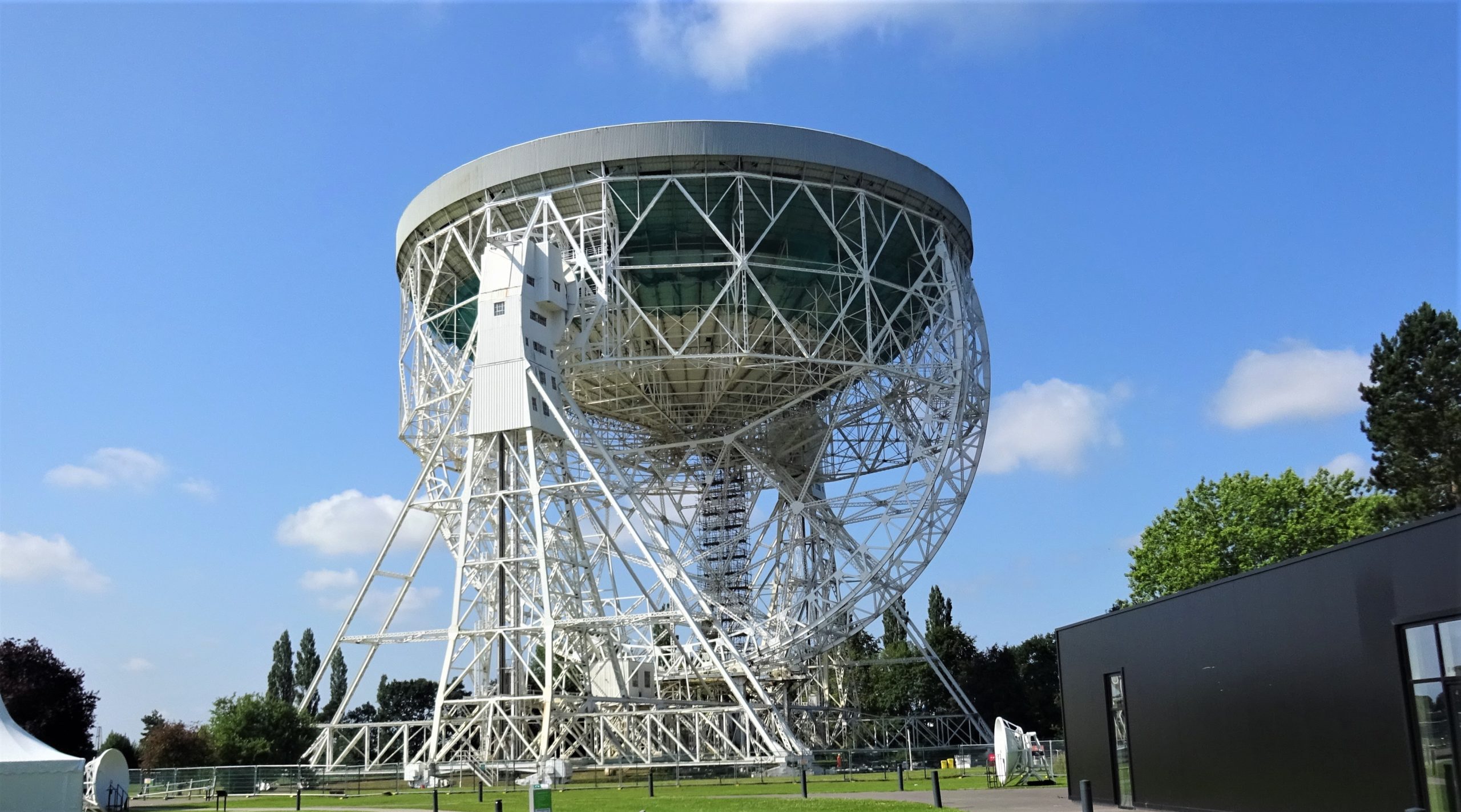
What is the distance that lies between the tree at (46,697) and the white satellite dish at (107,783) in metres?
18.1

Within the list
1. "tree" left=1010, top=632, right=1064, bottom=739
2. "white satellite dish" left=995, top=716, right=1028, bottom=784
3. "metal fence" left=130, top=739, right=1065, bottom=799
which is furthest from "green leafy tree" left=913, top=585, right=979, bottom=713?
"white satellite dish" left=995, top=716, right=1028, bottom=784

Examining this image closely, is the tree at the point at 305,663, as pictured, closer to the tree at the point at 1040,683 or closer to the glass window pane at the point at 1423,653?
the tree at the point at 1040,683

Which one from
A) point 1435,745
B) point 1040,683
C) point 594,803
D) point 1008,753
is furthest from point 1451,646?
point 1040,683

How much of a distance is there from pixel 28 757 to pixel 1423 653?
62.4 feet

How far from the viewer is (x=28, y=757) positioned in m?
19.5

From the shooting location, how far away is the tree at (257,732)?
160 ft

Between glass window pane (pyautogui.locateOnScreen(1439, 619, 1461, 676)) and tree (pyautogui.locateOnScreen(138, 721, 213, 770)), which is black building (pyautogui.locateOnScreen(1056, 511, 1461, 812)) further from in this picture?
tree (pyautogui.locateOnScreen(138, 721, 213, 770))

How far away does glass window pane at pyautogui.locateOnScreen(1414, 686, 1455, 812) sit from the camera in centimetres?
1340

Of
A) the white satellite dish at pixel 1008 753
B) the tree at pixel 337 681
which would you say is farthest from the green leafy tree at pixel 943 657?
the tree at pixel 337 681

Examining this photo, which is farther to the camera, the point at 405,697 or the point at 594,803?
the point at 405,697

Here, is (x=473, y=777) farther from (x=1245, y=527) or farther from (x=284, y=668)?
(x=284, y=668)

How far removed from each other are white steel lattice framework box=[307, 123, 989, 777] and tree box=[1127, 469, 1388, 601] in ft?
46.9

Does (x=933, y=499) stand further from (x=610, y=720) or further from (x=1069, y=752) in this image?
(x=1069, y=752)

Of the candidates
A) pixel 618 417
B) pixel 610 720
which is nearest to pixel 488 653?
pixel 610 720
